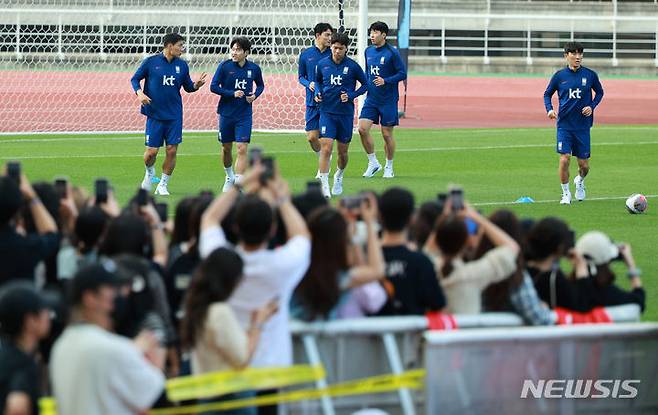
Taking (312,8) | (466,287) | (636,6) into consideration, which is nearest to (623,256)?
(466,287)

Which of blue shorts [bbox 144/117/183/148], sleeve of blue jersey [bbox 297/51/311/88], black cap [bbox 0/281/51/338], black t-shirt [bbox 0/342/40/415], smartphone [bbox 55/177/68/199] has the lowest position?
black t-shirt [bbox 0/342/40/415]

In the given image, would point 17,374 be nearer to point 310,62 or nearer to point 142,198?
point 142,198

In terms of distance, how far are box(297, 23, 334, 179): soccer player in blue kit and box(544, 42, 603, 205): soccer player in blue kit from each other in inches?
146

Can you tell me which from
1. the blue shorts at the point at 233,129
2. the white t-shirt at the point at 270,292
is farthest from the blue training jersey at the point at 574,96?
the white t-shirt at the point at 270,292

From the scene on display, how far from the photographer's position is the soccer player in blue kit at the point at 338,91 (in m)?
19.8

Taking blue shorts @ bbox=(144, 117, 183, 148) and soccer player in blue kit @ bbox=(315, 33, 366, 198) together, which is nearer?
blue shorts @ bbox=(144, 117, 183, 148)

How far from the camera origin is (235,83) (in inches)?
793

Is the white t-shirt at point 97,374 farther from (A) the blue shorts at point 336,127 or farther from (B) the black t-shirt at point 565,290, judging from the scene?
(A) the blue shorts at point 336,127

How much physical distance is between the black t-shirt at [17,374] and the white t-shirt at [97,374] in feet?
0.32

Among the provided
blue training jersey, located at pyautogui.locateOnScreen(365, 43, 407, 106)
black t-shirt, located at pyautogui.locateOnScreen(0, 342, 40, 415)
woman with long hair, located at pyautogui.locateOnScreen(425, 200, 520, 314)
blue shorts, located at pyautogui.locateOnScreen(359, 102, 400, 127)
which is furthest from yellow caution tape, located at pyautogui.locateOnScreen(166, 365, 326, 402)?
blue training jersey, located at pyautogui.locateOnScreen(365, 43, 407, 106)

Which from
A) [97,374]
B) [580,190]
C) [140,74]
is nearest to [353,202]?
[97,374]

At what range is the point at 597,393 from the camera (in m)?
7.47

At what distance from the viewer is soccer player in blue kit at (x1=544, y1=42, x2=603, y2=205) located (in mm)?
18828

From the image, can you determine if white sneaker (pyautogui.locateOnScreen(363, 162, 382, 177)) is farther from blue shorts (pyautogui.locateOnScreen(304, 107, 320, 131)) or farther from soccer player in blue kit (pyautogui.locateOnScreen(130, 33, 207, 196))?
soccer player in blue kit (pyautogui.locateOnScreen(130, 33, 207, 196))
